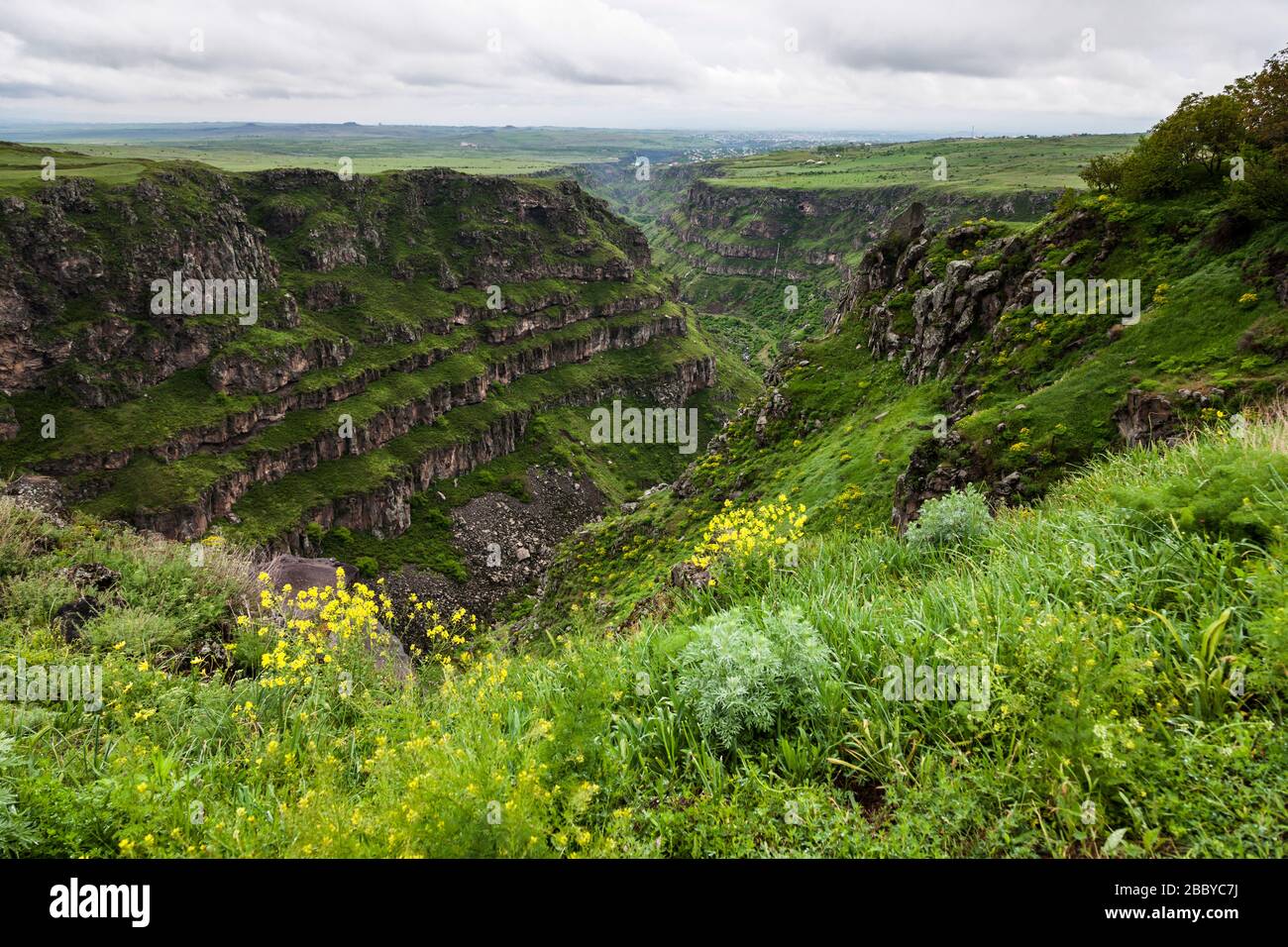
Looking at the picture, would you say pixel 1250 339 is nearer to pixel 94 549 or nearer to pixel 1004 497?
pixel 1004 497

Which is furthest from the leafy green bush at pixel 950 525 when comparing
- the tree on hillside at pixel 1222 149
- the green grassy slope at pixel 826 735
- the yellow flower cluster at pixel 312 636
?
the tree on hillside at pixel 1222 149

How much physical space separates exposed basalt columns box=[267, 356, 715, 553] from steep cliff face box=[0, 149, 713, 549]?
276 mm

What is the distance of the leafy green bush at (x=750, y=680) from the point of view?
6.43 m

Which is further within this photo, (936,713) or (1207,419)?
(1207,419)

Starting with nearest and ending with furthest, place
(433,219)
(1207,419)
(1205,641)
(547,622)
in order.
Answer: (1205,641) < (1207,419) < (547,622) < (433,219)

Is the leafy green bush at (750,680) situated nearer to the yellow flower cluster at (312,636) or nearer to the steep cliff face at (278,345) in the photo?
the yellow flower cluster at (312,636)

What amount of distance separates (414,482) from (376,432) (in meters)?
9.17

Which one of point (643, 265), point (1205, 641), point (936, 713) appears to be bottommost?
point (936, 713)

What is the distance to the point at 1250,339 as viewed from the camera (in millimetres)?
20328

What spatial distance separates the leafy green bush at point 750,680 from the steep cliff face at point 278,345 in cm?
7725

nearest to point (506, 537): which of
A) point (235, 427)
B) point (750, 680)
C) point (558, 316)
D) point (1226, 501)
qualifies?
point (235, 427)

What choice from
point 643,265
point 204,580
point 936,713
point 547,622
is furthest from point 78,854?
point 643,265

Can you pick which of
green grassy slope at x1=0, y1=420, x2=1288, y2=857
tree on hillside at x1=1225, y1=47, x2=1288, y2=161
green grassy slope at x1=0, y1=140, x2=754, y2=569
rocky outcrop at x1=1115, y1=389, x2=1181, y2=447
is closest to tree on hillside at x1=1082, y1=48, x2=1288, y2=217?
tree on hillside at x1=1225, y1=47, x2=1288, y2=161
